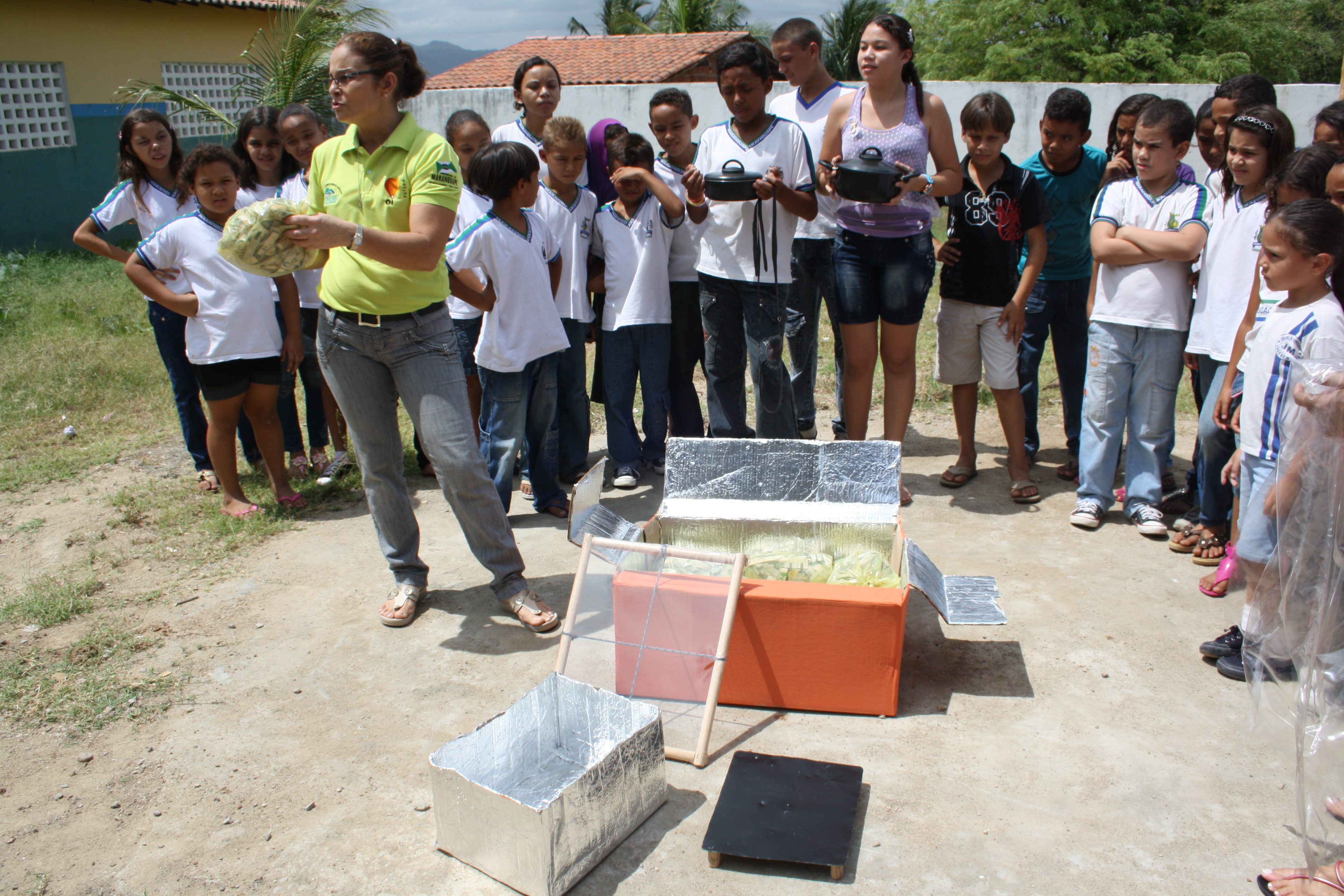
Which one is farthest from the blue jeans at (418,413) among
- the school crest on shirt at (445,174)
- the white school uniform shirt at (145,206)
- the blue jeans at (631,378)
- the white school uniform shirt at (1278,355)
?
the white school uniform shirt at (1278,355)

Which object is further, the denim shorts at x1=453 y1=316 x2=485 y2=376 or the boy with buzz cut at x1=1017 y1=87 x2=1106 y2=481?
the boy with buzz cut at x1=1017 y1=87 x2=1106 y2=481

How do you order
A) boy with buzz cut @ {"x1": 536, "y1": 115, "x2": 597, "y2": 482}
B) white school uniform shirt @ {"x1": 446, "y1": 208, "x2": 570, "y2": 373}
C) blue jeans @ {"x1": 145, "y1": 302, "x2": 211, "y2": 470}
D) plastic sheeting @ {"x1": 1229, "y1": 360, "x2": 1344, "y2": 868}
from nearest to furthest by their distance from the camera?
plastic sheeting @ {"x1": 1229, "y1": 360, "x2": 1344, "y2": 868}
white school uniform shirt @ {"x1": 446, "y1": 208, "x2": 570, "y2": 373}
boy with buzz cut @ {"x1": 536, "y1": 115, "x2": 597, "y2": 482}
blue jeans @ {"x1": 145, "y1": 302, "x2": 211, "y2": 470}

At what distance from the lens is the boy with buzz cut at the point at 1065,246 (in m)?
4.72

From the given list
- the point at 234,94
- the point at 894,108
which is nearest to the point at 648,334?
the point at 894,108

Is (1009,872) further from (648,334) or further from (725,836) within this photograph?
(648,334)

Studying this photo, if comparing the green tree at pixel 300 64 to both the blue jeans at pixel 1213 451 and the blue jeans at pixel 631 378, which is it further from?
the blue jeans at pixel 1213 451

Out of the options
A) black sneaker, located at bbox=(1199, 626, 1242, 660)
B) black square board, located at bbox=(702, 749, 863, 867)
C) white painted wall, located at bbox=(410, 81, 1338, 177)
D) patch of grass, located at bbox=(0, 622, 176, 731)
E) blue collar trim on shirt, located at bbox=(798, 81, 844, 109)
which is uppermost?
white painted wall, located at bbox=(410, 81, 1338, 177)

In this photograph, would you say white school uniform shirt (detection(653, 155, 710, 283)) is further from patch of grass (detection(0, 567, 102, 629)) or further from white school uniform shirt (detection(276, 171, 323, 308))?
patch of grass (detection(0, 567, 102, 629))

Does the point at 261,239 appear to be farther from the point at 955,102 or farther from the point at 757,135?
the point at 955,102

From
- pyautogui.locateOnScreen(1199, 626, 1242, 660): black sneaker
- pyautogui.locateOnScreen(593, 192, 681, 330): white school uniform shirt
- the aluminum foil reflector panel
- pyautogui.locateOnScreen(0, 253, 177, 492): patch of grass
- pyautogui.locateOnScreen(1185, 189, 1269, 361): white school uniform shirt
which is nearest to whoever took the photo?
the aluminum foil reflector panel

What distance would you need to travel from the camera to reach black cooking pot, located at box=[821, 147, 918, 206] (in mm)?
3961

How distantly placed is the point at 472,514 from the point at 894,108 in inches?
102

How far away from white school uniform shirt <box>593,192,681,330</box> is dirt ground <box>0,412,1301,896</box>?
137cm

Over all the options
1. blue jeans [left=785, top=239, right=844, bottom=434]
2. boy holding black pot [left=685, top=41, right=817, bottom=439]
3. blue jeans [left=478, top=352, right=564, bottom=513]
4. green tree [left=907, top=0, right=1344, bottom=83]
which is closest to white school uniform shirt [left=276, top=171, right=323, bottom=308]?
blue jeans [left=478, top=352, right=564, bottom=513]
